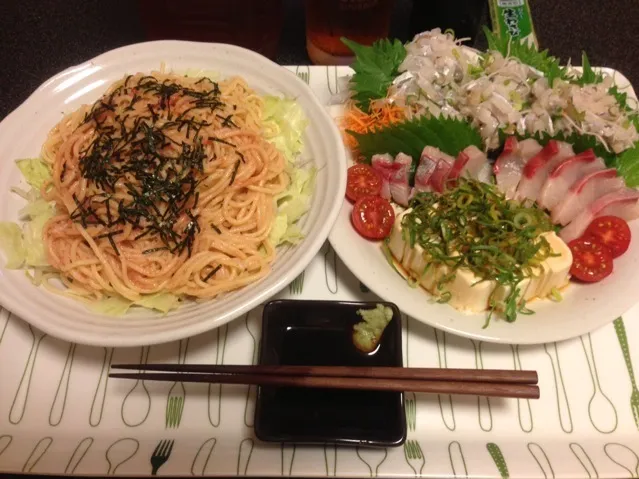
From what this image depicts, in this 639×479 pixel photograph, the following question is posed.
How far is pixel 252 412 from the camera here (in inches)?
74.9

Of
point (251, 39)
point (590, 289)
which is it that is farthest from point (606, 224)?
point (251, 39)

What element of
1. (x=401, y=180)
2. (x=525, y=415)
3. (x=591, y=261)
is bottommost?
(x=525, y=415)

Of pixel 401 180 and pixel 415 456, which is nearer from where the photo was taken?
pixel 415 456

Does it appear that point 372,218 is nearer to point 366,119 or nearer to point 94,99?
point 366,119

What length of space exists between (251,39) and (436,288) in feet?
6.47

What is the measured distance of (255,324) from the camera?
6.98 ft

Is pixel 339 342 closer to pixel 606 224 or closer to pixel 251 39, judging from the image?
pixel 606 224

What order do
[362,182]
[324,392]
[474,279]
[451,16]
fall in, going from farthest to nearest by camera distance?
[451,16]
[362,182]
[474,279]
[324,392]

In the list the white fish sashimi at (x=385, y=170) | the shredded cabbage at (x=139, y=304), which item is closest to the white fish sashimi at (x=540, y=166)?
the white fish sashimi at (x=385, y=170)

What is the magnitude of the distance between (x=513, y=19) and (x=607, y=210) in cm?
156

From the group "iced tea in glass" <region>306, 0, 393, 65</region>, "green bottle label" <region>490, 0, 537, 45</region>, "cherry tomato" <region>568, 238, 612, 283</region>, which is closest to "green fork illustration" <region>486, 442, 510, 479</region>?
"cherry tomato" <region>568, 238, 612, 283</region>

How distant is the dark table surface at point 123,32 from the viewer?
3.31 m

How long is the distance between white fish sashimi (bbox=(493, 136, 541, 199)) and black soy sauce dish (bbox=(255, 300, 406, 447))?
100 cm

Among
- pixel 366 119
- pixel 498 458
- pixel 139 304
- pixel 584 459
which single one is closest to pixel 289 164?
pixel 366 119
